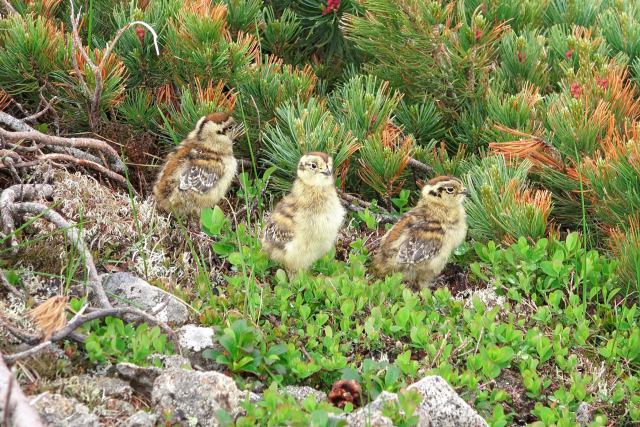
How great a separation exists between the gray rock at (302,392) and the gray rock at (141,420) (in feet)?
2.22

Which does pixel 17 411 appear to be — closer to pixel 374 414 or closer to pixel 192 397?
pixel 192 397

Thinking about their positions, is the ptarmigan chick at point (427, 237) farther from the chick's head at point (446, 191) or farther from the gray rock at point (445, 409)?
the gray rock at point (445, 409)

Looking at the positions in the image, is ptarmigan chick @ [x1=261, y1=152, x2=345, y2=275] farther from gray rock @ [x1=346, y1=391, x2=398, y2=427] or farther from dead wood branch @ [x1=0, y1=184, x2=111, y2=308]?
gray rock @ [x1=346, y1=391, x2=398, y2=427]

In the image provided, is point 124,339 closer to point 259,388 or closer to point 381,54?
point 259,388

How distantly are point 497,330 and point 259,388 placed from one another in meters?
1.37

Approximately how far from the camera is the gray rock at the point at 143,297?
16.7 ft

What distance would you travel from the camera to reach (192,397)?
4184 mm

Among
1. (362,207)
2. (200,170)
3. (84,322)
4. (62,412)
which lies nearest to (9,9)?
(200,170)

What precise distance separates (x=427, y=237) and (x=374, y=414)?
2.21m

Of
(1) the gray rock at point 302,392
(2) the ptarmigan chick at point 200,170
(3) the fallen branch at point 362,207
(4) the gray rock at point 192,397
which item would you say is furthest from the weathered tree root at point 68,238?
(3) the fallen branch at point 362,207

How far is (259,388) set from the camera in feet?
15.2

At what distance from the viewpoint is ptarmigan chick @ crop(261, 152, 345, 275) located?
234 inches

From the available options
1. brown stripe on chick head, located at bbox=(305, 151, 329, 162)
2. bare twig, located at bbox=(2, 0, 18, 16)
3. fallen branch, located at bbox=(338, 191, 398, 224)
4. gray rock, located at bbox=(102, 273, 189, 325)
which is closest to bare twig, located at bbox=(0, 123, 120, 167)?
bare twig, located at bbox=(2, 0, 18, 16)

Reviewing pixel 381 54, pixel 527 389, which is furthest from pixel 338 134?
pixel 527 389
